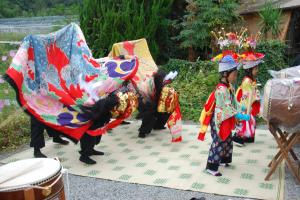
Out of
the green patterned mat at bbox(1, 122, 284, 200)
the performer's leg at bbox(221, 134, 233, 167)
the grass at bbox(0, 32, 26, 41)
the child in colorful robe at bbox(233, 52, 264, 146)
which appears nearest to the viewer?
the green patterned mat at bbox(1, 122, 284, 200)

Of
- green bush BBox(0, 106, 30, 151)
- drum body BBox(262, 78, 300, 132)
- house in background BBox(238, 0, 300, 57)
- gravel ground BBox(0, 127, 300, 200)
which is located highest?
house in background BBox(238, 0, 300, 57)

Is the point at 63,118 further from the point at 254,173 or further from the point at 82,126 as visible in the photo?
the point at 254,173

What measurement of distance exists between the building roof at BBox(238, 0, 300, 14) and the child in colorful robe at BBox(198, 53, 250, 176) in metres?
5.93

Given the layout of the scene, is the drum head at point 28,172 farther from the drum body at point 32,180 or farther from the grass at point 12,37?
the grass at point 12,37

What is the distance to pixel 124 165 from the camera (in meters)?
4.94

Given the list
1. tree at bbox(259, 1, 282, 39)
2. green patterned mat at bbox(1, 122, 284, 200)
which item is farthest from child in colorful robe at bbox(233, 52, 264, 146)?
tree at bbox(259, 1, 282, 39)

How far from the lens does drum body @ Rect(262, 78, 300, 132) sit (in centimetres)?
368

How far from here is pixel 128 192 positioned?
13.4 ft

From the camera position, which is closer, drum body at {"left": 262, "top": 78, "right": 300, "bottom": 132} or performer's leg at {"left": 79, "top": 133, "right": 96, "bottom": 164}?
drum body at {"left": 262, "top": 78, "right": 300, "bottom": 132}

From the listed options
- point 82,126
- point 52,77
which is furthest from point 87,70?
point 82,126

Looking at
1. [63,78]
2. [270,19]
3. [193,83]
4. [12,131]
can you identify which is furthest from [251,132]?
[270,19]

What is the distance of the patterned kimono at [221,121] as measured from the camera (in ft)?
13.8

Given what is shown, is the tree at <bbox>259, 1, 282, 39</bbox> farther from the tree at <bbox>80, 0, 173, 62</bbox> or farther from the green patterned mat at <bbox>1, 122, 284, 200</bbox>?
the green patterned mat at <bbox>1, 122, 284, 200</bbox>

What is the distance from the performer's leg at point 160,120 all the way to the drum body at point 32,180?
12.6 ft
